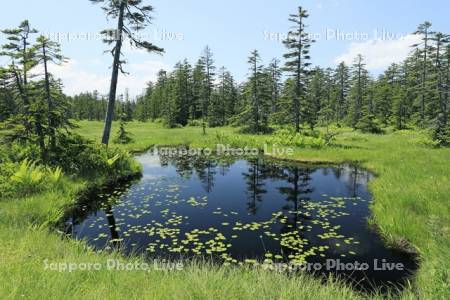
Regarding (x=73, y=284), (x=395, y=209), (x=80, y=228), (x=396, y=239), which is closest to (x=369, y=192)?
(x=395, y=209)

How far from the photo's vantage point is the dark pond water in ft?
25.0

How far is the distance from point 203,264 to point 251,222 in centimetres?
466

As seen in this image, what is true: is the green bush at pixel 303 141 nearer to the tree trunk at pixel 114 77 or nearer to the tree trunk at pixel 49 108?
the tree trunk at pixel 114 77

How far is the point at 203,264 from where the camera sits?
567 cm

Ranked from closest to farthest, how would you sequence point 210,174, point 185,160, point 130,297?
point 130,297 → point 210,174 → point 185,160

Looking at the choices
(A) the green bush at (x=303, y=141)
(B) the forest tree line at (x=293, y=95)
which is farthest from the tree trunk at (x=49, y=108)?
(A) the green bush at (x=303, y=141)

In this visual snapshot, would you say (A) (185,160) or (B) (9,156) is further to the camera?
(A) (185,160)

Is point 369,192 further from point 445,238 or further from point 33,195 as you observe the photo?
point 33,195

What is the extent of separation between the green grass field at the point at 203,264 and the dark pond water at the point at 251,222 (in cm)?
67

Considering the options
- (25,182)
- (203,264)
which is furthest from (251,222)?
(25,182)

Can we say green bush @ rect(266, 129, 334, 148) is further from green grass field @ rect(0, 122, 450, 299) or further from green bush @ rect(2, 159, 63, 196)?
green bush @ rect(2, 159, 63, 196)

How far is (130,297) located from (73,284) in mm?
955

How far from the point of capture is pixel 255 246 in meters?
8.37

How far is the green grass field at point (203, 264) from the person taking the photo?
4258mm
